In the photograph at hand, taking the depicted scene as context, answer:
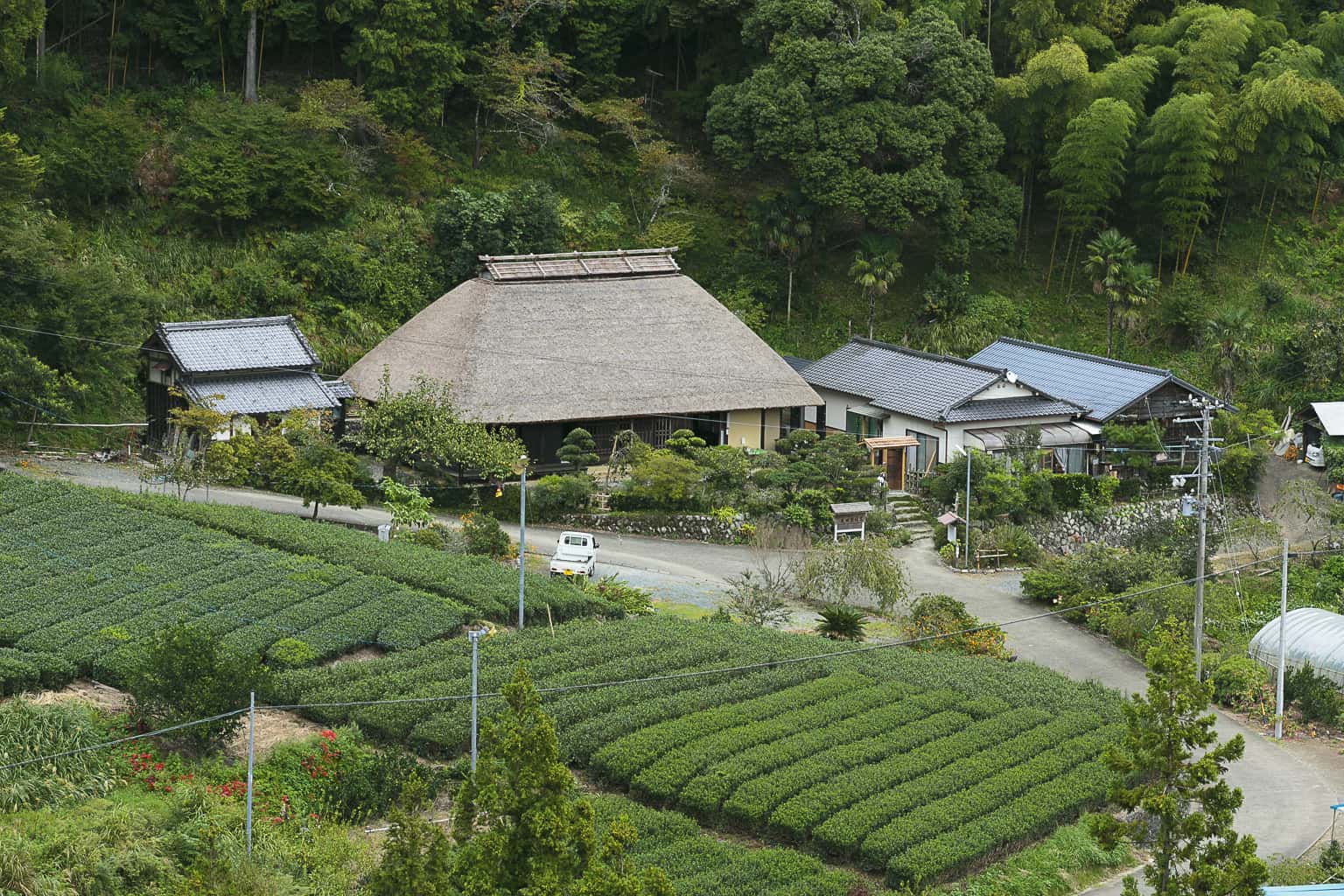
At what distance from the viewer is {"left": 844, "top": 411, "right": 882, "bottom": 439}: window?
43562mm

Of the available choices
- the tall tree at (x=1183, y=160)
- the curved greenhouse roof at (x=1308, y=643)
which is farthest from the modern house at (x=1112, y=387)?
the curved greenhouse roof at (x=1308, y=643)

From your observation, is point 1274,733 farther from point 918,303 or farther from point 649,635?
point 918,303

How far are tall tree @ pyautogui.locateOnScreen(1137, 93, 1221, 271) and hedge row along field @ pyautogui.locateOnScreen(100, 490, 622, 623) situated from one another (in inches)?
1009

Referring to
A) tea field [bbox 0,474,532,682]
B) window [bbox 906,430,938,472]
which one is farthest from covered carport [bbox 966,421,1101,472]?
tea field [bbox 0,474,532,682]

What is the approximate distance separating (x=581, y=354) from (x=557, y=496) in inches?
203

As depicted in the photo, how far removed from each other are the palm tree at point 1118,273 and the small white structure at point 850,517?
1363 cm

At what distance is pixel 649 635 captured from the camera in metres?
30.2

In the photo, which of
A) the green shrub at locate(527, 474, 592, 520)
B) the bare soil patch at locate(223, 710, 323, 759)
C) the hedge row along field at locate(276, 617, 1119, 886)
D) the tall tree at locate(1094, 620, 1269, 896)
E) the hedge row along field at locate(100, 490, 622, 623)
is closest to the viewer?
the tall tree at locate(1094, 620, 1269, 896)

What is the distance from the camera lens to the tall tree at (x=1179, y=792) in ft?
60.9

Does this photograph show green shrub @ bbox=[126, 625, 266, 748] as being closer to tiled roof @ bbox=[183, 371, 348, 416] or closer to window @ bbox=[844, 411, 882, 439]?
tiled roof @ bbox=[183, 371, 348, 416]

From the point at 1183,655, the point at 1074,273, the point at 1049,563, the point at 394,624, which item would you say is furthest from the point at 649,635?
the point at 1074,273

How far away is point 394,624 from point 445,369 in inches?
474

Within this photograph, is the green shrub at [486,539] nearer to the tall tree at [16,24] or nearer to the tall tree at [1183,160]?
the tall tree at [16,24]

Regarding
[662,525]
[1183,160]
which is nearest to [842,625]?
[662,525]
